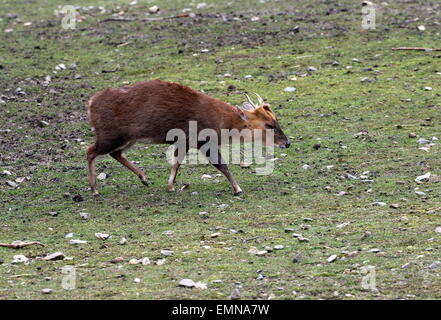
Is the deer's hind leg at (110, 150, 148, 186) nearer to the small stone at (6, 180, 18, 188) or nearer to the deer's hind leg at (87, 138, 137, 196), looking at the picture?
the deer's hind leg at (87, 138, 137, 196)

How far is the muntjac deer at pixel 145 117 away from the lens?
8.84 metres

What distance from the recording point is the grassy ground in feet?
21.1

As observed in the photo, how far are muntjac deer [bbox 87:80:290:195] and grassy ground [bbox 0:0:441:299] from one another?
0.34 metres

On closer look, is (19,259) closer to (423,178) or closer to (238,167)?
(238,167)

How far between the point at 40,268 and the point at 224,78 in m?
6.20

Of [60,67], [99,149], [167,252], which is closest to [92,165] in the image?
[99,149]

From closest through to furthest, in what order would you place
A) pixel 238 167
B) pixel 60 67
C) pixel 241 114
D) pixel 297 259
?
pixel 297 259
pixel 241 114
pixel 238 167
pixel 60 67

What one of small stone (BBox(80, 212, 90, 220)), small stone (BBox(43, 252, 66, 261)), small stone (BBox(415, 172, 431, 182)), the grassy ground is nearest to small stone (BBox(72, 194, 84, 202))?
the grassy ground

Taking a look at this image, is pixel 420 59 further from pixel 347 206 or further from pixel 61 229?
pixel 61 229

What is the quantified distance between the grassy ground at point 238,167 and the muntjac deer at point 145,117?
0.34 meters

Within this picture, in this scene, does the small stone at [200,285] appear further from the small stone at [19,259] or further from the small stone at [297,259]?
the small stone at [19,259]

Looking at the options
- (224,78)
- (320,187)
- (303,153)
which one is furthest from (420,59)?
(320,187)

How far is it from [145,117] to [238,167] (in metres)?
1.34

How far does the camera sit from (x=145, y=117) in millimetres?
8852
